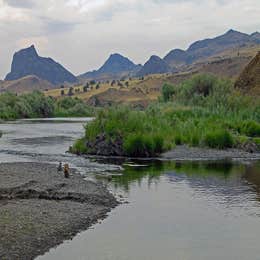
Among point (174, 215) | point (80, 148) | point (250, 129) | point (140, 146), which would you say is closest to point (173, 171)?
point (140, 146)

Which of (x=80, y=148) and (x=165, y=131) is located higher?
(x=165, y=131)

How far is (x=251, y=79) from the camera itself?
85.0 meters

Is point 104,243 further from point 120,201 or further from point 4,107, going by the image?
point 4,107

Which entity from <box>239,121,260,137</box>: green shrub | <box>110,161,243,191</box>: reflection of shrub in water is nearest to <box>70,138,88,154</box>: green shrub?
<box>110,161,243,191</box>: reflection of shrub in water

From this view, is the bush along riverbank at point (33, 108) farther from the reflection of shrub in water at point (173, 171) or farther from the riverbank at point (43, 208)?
the riverbank at point (43, 208)

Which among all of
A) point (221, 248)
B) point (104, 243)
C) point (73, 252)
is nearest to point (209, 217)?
point (221, 248)

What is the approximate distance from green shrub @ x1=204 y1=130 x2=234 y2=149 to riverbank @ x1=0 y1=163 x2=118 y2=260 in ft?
59.5

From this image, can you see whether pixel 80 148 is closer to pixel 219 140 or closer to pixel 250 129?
pixel 219 140

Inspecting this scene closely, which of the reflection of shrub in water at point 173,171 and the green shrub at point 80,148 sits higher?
the green shrub at point 80,148

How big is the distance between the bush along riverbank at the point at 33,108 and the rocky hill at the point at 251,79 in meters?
62.0

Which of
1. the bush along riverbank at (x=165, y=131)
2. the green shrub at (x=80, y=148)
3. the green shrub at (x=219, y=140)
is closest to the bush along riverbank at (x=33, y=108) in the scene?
the bush along riverbank at (x=165, y=131)

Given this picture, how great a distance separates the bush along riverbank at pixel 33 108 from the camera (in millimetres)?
134962

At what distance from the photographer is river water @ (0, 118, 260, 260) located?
18312 millimetres

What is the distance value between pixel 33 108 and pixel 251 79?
74.7 meters
